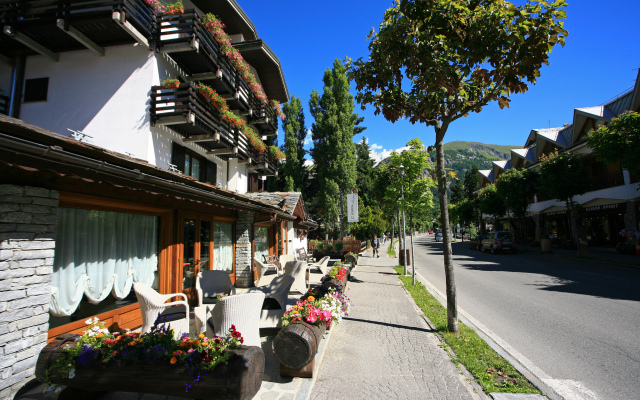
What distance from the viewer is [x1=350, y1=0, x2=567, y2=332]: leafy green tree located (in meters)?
5.53

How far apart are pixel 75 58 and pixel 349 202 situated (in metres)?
17.8

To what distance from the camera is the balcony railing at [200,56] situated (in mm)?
9703

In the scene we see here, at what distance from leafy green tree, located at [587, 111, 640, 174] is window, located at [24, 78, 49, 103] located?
74.5 feet

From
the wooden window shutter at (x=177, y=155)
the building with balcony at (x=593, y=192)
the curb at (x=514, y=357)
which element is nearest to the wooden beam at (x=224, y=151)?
the wooden window shutter at (x=177, y=155)

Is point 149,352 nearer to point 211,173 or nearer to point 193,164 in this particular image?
point 193,164

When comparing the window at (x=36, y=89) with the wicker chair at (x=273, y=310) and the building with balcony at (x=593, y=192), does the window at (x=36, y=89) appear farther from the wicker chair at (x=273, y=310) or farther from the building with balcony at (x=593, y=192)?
the building with balcony at (x=593, y=192)

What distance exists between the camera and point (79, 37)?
8.89m

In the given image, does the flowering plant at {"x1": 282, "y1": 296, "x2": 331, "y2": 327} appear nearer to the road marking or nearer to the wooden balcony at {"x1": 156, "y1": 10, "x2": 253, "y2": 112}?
the road marking

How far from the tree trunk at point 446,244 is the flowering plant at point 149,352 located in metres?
4.43

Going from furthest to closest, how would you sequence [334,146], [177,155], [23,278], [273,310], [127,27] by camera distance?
[334,146]
[177,155]
[127,27]
[273,310]
[23,278]

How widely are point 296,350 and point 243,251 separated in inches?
275

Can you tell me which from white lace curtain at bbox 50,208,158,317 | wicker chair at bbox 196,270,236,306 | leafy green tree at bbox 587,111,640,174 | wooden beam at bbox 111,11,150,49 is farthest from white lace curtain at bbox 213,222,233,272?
leafy green tree at bbox 587,111,640,174

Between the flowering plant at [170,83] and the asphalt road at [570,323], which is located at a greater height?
the flowering plant at [170,83]

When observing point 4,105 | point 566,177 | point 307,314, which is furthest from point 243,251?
point 566,177
